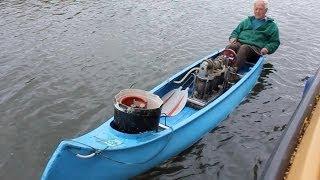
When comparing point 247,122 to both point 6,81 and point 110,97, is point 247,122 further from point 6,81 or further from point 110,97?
point 6,81

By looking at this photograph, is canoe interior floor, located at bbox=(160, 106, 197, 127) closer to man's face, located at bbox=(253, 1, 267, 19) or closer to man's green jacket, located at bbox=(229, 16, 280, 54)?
man's green jacket, located at bbox=(229, 16, 280, 54)

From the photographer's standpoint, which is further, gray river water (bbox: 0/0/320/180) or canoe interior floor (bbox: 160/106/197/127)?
canoe interior floor (bbox: 160/106/197/127)

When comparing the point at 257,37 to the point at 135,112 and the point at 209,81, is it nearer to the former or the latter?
the point at 209,81

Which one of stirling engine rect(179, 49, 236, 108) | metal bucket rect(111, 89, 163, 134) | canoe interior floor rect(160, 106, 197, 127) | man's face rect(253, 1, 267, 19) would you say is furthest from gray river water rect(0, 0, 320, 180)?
man's face rect(253, 1, 267, 19)

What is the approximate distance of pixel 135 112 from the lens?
5.93 meters

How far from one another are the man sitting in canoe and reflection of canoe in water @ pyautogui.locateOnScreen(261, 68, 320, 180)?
6087mm

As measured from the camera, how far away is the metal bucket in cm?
598

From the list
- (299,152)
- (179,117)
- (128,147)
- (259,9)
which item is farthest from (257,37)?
(299,152)

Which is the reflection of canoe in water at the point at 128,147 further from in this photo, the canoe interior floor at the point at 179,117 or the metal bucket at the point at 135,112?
the metal bucket at the point at 135,112

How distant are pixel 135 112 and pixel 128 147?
551 millimetres

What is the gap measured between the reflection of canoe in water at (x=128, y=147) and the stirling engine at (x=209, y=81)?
196 millimetres

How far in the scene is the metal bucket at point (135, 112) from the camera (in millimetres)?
5980

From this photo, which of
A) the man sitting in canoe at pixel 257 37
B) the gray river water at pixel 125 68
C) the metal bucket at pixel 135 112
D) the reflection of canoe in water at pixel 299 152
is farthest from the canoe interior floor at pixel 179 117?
the reflection of canoe in water at pixel 299 152

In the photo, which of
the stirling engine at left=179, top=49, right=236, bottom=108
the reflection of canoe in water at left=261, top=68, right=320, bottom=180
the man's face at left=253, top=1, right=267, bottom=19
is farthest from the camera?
the man's face at left=253, top=1, right=267, bottom=19
